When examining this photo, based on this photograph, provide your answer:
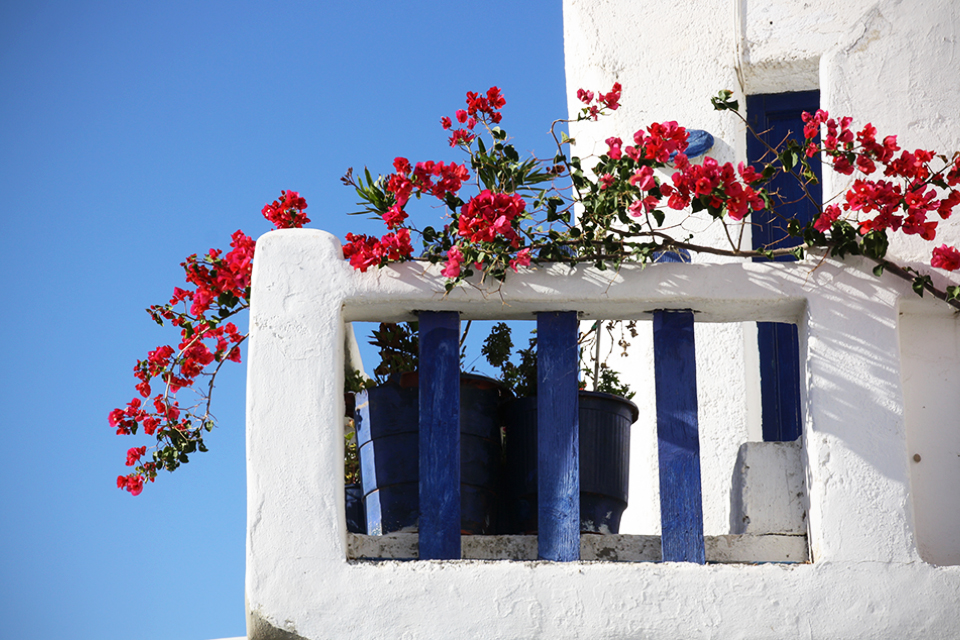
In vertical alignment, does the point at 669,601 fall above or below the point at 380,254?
below

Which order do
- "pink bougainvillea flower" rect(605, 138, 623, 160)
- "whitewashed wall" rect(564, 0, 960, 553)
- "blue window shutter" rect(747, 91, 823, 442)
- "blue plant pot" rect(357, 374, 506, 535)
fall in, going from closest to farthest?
"pink bougainvillea flower" rect(605, 138, 623, 160)
"blue plant pot" rect(357, 374, 506, 535)
"whitewashed wall" rect(564, 0, 960, 553)
"blue window shutter" rect(747, 91, 823, 442)

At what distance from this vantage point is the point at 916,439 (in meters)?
3.49

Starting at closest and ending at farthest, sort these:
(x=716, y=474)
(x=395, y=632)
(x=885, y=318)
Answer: (x=395, y=632) < (x=885, y=318) < (x=716, y=474)

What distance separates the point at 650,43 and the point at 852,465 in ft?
7.75

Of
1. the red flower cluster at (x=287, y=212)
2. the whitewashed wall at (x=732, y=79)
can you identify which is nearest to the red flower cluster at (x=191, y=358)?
the red flower cluster at (x=287, y=212)

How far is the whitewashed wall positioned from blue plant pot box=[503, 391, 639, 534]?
0.80 metres

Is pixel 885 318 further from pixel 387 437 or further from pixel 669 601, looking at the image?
pixel 387 437

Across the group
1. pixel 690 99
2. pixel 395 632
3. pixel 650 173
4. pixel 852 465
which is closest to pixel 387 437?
pixel 395 632

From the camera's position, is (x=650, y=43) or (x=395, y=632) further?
(x=650, y=43)

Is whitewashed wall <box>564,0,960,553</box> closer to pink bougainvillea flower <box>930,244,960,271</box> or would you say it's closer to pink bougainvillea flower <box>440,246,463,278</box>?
pink bougainvillea flower <box>930,244,960,271</box>

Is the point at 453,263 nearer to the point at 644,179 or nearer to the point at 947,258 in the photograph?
the point at 644,179

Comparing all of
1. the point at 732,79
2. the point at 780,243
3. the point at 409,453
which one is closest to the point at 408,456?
the point at 409,453

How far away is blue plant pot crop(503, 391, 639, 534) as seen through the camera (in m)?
3.52

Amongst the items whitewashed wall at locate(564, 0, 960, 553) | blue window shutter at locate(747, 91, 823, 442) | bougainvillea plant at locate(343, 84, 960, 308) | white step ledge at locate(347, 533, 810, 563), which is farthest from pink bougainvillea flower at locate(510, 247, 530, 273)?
blue window shutter at locate(747, 91, 823, 442)
